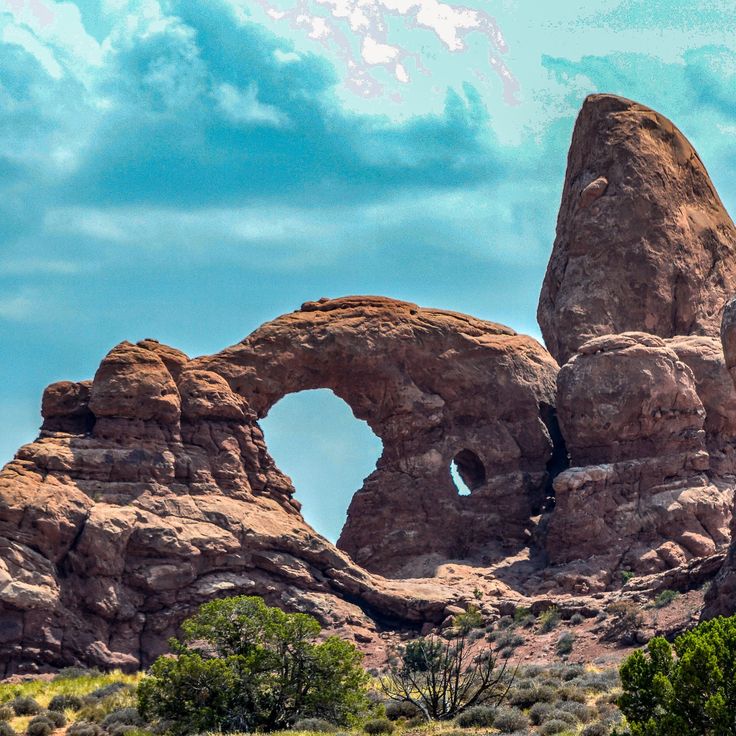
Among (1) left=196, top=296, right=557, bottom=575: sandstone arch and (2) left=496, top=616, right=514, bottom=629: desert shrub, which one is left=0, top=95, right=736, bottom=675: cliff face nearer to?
(1) left=196, top=296, right=557, bottom=575: sandstone arch

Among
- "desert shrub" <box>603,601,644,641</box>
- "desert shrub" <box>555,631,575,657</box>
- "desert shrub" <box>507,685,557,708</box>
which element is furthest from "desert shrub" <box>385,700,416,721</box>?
"desert shrub" <box>603,601,644,641</box>

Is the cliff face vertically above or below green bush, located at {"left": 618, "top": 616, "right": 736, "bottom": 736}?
above

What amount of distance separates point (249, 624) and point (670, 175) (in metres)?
31.1

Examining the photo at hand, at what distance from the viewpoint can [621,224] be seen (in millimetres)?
50375

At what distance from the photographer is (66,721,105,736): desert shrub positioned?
25625 millimetres

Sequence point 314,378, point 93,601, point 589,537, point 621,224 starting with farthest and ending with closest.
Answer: point 621,224
point 314,378
point 589,537
point 93,601

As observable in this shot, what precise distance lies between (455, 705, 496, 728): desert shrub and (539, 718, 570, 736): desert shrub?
3.54ft

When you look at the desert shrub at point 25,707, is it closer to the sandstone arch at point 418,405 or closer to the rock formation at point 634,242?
the sandstone arch at point 418,405

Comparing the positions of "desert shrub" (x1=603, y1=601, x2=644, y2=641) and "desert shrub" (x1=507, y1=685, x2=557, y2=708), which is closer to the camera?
"desert shrub" (x1=507, y1=685, x2=557, y2=708)

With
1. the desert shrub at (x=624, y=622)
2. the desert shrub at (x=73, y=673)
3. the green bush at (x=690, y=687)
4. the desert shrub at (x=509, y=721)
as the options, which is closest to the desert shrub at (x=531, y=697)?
the desert shrub at (x=509, y=721)

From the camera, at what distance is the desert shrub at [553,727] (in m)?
22.6

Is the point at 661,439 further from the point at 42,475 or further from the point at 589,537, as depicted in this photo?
the point at 42,475

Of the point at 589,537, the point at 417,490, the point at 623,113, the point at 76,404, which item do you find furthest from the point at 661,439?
the point at 76,404

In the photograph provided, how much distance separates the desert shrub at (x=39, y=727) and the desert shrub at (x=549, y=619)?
1475 cm
